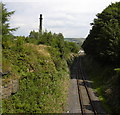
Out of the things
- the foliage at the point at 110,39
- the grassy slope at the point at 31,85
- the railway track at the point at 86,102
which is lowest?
the railway track at the point at 86,102

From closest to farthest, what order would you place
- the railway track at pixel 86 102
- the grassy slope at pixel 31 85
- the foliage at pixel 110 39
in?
the grassy slope at pixel 31 85 → the railway track at pixel 86 102 → the foliage at pixel 110 39

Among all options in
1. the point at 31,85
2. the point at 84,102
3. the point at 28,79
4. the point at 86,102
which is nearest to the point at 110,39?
the point at 86,102

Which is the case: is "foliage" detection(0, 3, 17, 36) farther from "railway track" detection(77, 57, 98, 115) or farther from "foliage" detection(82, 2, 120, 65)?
"foliage" detection(82, 2, 120, 65)

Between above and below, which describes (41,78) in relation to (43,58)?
below

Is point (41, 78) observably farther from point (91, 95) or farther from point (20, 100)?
point (91, 95)

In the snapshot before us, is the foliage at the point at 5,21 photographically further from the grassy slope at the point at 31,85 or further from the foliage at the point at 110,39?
the foliage at the point at 110,39

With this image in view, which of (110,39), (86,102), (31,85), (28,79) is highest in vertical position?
(110,39)

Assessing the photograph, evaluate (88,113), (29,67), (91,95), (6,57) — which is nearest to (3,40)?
(6,57)

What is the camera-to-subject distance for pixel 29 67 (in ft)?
56.9

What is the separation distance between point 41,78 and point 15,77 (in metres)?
3.94

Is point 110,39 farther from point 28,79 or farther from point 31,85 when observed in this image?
point 31,85

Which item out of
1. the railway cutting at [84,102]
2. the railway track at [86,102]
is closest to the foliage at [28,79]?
the railway cutting at [84,102]

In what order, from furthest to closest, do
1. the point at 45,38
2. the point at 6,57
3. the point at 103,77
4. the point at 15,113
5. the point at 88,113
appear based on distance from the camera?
the point at 45,38, the point at 103,77, the point at 88,113, the point at 6,57, the point at 15,113

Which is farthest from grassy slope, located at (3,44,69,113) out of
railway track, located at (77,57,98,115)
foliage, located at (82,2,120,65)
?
foliage, located at (82,2,120,65)
